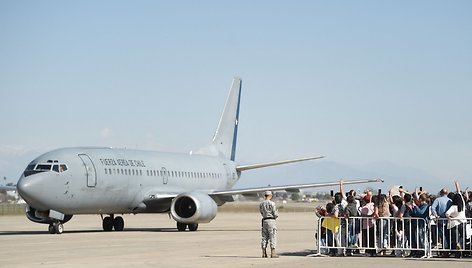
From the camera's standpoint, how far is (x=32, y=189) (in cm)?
3272

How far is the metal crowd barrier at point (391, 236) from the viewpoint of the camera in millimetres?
21625

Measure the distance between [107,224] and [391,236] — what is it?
17.7 m

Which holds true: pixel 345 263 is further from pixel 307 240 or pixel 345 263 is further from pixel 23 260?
pixel 307 240

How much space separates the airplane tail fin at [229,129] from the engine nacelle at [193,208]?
1017 cm

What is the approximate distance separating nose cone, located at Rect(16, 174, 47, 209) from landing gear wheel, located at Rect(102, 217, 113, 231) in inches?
193

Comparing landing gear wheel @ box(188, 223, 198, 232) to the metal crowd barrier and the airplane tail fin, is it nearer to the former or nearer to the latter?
the airplane tail fin

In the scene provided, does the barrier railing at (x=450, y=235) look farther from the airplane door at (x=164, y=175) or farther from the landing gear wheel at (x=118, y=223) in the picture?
the airplane door at (x=164, y=175)

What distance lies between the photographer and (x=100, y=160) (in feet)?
118

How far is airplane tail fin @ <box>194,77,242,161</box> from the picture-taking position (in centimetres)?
4862

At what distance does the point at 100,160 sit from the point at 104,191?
117 centimetres

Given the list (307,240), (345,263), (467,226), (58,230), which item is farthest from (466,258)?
(58,230)

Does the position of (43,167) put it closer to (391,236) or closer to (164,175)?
(164,175)

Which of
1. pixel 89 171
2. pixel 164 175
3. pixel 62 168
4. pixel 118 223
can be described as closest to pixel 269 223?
pixel 62 168

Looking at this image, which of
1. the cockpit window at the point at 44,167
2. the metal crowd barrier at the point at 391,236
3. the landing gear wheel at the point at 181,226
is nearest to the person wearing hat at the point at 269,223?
the metal crowd barrier at the point at 391,236
